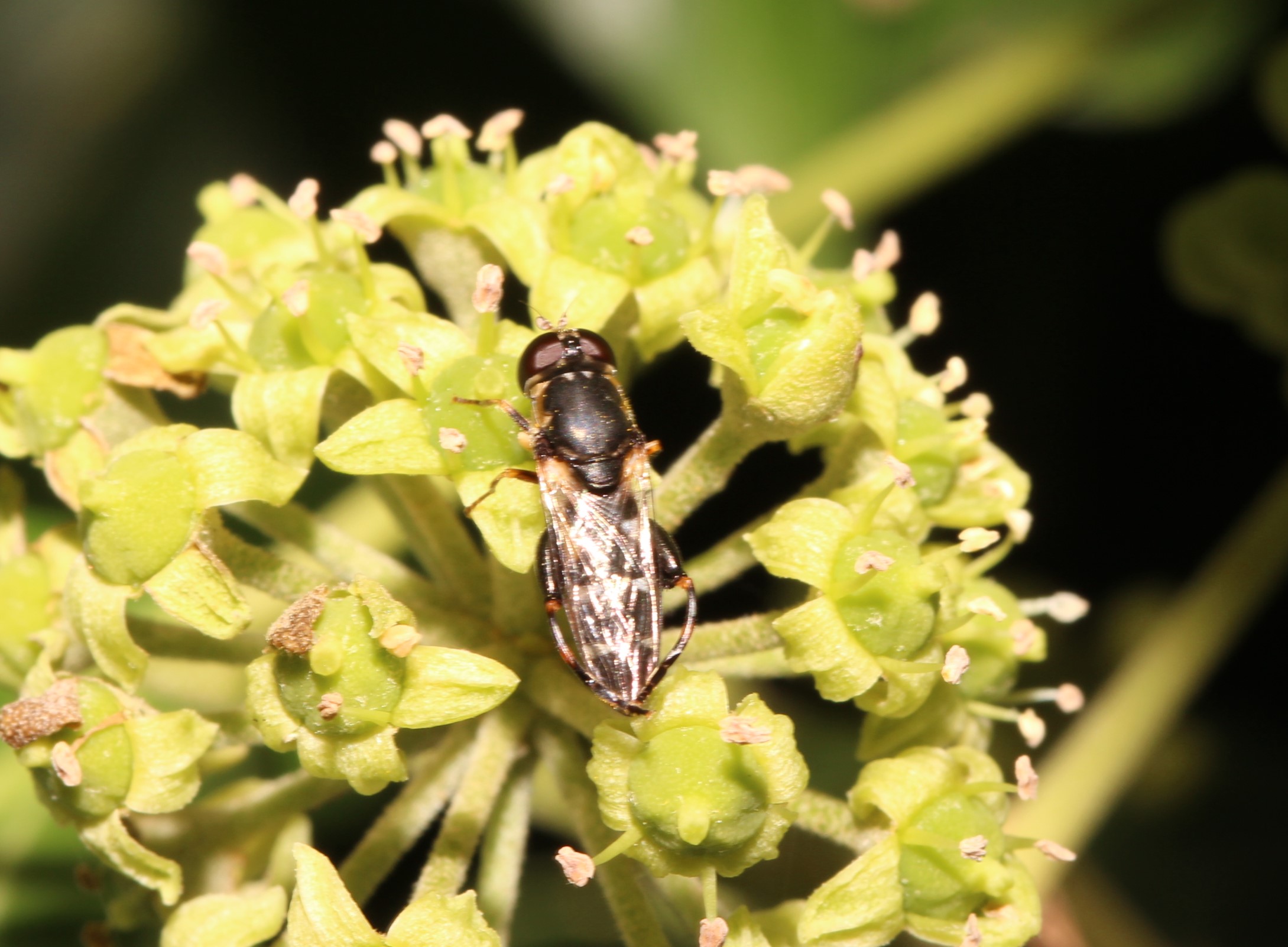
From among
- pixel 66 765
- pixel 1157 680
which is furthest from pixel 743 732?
pixel 1157 680

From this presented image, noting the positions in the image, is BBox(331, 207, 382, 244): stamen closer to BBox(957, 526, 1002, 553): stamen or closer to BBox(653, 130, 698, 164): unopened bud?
BBox(653, 130, 698, 164): unopened bud

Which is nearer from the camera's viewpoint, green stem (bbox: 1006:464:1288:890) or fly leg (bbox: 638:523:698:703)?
fly leg (bbox: 638:523:698:703)

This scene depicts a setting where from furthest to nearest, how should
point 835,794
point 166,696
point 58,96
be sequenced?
point 58,96 → point 835,794 → point 166,696

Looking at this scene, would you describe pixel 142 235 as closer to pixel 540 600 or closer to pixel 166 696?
pixel 166 696

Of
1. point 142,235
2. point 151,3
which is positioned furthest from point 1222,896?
point 151,3

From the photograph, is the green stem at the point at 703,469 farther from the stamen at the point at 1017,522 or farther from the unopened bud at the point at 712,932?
the unopened bud at the point at 712,932

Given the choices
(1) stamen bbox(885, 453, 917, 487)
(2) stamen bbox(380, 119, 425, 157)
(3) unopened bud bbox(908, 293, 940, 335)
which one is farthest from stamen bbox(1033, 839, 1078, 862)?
(2) stamen bbox(380, 119, 425, 157)

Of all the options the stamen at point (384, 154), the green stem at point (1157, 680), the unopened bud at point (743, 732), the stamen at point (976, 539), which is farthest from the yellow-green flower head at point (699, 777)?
the stamen at point (384, 154)

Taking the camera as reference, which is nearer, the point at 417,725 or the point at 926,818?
the point at 417,725
